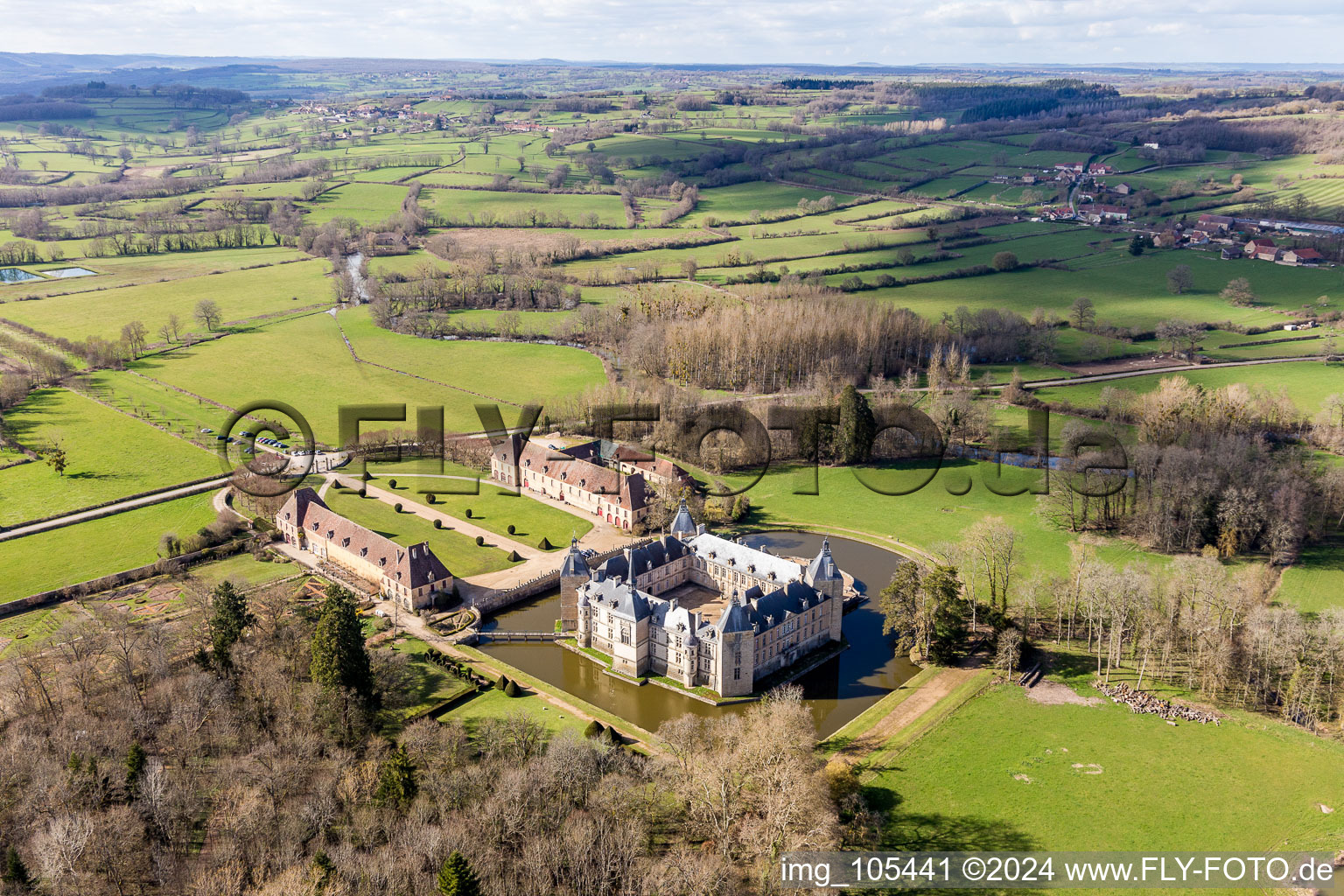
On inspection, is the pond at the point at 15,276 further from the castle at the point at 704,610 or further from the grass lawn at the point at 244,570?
the castle at the point at 704,610

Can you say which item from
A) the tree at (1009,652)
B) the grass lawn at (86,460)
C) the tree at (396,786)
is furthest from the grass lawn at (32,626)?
the tree at (1009,652)

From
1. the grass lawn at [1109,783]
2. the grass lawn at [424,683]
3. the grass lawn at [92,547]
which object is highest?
the grass lawn at [92,547]

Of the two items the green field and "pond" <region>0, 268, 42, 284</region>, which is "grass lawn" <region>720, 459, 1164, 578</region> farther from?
"pond" <region>0, 268, 42, 284</region>

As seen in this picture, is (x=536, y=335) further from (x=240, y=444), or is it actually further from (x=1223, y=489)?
(x=1223, y=489)

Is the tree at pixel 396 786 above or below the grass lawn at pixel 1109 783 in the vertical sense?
above

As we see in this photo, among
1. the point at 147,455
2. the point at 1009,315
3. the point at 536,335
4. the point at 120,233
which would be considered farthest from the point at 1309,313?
the point at 120,233

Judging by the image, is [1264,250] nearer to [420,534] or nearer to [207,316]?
[420,534]

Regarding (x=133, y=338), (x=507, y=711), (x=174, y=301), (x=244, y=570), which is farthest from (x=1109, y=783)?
(x=174, y=301)
